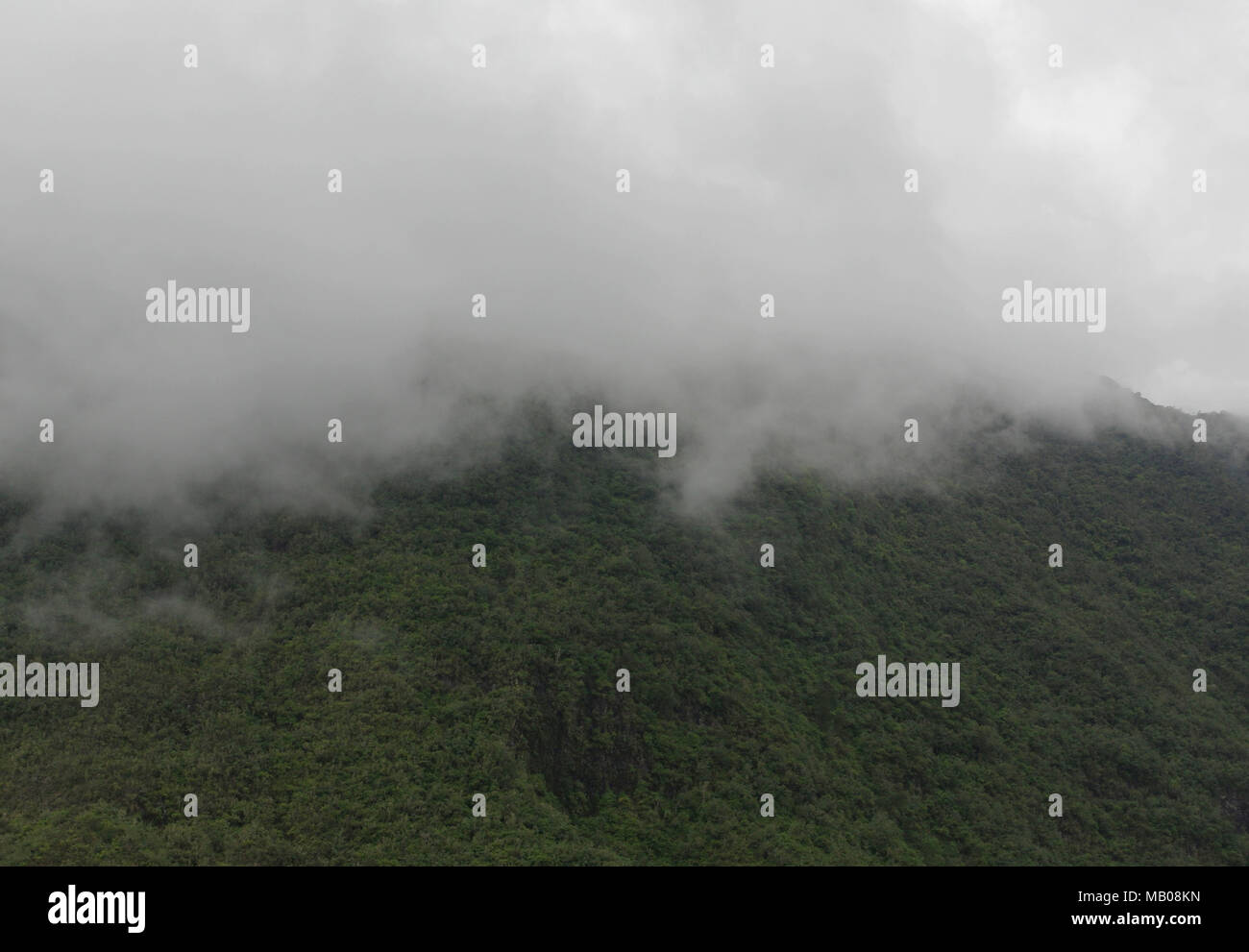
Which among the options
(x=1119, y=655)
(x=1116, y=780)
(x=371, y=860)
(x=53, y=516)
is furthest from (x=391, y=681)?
(x=1119, y=655)

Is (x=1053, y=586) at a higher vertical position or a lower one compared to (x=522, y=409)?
lower

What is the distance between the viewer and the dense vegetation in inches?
1212

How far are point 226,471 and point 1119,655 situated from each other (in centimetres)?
6080

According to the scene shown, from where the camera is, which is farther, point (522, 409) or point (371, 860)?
point (522, 409)

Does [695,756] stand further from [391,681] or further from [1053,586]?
[1053,586]

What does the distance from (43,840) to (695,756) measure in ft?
86.3

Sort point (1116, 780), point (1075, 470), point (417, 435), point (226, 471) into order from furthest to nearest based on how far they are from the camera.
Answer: point (1075, 470), point (417, 435), point (226, 471), point (1116, 780)

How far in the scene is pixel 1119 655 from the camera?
166 feet

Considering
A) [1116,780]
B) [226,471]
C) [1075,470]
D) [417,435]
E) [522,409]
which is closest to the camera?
[1116,780]

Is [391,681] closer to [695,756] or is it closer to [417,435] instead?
[695,756]

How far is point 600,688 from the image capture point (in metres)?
37.9

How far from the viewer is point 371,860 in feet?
91.9

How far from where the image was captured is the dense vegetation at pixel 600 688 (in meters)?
30.8

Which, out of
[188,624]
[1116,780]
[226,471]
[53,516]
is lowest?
[1116,780]
